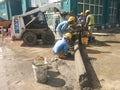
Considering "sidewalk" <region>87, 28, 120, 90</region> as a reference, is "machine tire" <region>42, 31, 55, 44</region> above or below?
above

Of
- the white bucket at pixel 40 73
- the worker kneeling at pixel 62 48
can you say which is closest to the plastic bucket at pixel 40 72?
the white bucket at pixel 40 73

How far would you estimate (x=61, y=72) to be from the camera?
262 inches

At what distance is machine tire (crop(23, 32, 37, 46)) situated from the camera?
36.1ft

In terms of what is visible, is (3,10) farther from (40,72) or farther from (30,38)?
(40,72)

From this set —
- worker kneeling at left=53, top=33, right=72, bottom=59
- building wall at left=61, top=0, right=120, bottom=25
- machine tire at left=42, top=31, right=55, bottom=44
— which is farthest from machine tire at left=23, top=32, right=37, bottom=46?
building wall at left=61, top=0, right=120, bottom=25

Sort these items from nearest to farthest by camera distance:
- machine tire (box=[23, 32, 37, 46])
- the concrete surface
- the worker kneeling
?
the concrete surface < the worker kneeling < machine tire (box=[23, 32, 37, 46])

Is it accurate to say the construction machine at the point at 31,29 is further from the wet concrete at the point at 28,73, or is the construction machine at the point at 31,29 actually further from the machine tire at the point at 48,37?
the wet concrete at the point at 28,73

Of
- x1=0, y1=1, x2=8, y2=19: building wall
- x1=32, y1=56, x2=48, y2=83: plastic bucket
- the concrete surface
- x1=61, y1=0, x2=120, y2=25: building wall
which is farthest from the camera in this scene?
x1=0, y1=1, x2=8, y2=19: building wall

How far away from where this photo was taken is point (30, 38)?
11.0 meters

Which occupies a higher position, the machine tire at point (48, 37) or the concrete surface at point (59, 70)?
the machine tire at point (48, 37)

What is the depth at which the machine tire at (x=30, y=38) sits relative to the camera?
36.1ft

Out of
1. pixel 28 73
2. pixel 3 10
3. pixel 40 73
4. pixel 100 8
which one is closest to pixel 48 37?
pixel 28 73

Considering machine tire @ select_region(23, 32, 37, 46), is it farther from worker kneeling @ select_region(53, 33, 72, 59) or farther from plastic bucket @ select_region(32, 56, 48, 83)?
plastic bucket @ select_region(32, 56, 48, 83)

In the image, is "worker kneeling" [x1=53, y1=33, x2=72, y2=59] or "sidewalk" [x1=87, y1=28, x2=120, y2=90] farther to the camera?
"worker kneeling" [x1=53, y1=33, x2=72, y2=59]
